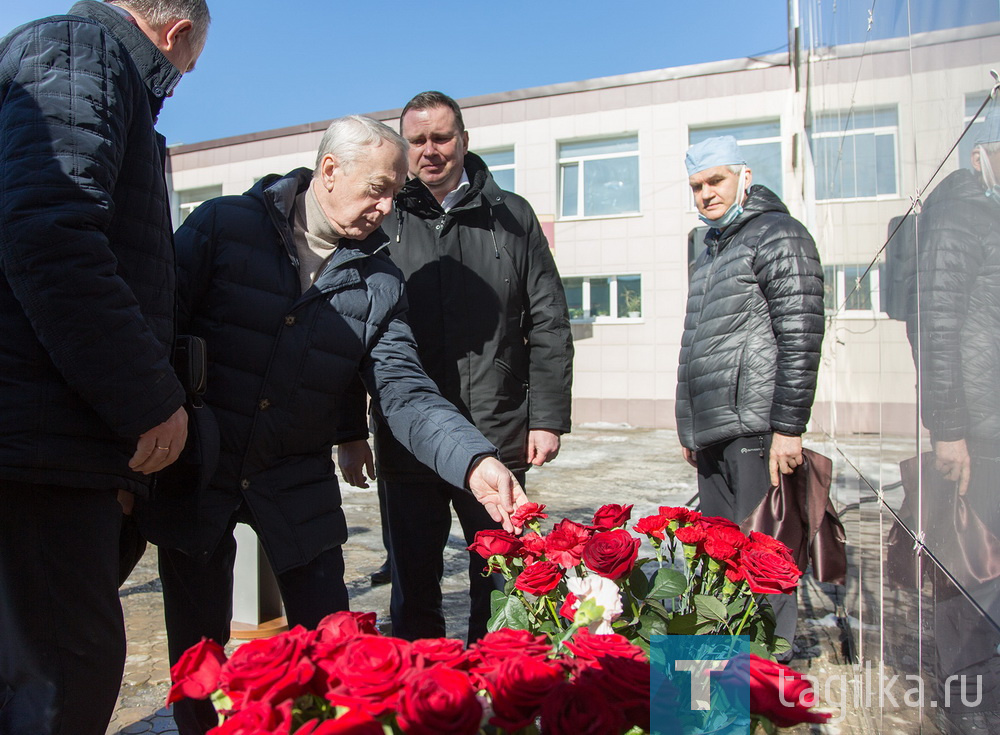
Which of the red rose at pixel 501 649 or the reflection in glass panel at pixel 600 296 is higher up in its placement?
the reflection in glass panel at pixel 600 296

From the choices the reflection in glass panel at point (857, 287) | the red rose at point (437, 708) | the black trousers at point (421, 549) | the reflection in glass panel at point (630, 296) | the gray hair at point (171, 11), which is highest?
the reflection in glass panel at point (630, 296)

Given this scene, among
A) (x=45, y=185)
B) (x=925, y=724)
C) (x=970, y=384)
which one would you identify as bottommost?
(x=925, y=724)

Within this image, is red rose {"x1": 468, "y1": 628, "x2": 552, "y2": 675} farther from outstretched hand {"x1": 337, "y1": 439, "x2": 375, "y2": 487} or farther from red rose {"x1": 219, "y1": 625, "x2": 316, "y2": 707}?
outstretched hand {"x1": 337, "y1": 439, "x2": 375, "y2": 487}

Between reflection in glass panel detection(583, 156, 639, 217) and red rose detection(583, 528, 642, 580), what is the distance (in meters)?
14.7

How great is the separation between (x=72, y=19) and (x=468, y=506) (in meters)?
1.72

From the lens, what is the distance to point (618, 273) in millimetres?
15484

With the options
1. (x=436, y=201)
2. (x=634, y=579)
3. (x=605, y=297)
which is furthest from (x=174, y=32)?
(x=605, y=297)

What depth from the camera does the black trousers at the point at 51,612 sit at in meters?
1.42

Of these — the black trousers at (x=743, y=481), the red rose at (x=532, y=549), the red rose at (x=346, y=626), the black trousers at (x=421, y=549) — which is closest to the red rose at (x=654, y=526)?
the red rose at (x=532, y=549)

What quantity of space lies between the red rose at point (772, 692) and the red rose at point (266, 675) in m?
0.51

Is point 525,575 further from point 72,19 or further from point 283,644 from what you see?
point 72,19

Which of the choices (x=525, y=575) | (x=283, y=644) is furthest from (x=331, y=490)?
(x=283, y=644)

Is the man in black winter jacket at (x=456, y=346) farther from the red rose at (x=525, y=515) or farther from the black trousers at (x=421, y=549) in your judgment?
the red rose at (x=525, y=515)

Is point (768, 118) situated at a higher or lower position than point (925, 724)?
higher
